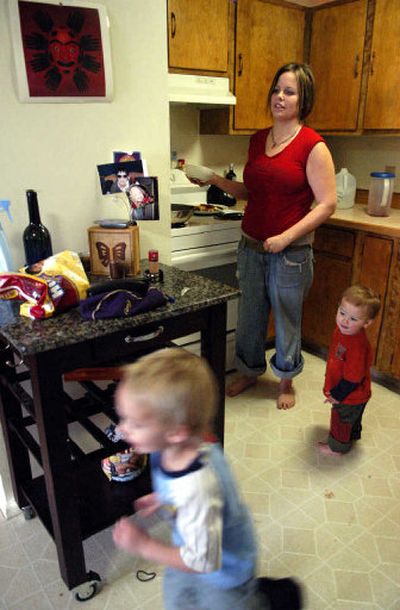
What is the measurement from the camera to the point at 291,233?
2021mm

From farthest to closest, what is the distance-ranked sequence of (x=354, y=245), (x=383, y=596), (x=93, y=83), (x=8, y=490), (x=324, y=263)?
(x=324, y=263), (x=354, y=245), (x=8, y=490), (x=93, y=83), (x=383, y=596)

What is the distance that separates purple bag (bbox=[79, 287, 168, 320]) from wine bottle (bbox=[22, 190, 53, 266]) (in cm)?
34

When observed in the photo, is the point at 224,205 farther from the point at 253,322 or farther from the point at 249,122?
the point at 253,322

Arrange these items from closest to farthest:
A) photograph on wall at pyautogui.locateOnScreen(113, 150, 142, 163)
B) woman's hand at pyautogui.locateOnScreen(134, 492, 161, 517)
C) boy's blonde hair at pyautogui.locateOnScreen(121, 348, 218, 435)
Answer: boy's blonde hair at pyautogui.locateOnScreen(121, 348, 218, 435)
woman's hand at pyautogui.locateOnScreen(134, 492, 161, 517)
photograph on wall at pyautogui.locateOnScreen(113, 150, 142, 163)

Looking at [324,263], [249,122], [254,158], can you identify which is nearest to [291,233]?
[254,158]

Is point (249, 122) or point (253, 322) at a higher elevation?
point (249, 122)

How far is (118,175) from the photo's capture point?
170cm

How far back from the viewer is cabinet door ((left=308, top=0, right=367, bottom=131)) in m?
2.64

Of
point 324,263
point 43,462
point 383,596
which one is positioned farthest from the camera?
point 324,263

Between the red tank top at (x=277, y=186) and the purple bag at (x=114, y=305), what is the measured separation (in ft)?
3.12

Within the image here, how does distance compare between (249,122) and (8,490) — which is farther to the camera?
(249,122)

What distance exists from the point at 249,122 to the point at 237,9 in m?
0.55

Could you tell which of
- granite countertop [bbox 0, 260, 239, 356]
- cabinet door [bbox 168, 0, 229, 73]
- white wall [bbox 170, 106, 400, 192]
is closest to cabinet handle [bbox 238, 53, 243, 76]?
cabinet door [bbox 168, 0, 229, 73]

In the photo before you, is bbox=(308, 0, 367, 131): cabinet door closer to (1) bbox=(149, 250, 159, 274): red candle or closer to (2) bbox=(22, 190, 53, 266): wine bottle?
(1) bbox=(149, 250, 159, 274): red candle
